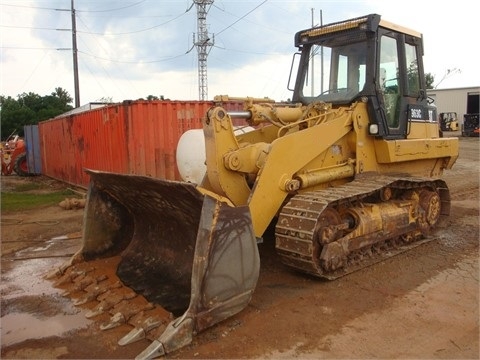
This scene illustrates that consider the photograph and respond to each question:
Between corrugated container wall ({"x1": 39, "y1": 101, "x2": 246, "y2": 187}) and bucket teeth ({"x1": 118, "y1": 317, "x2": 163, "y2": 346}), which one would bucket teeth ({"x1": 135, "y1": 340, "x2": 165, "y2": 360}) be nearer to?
bucket teeth ({"x1": 118, "y1": 317, "x2": 163, "y2": 346})

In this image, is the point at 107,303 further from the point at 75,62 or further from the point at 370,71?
the point at 75,62

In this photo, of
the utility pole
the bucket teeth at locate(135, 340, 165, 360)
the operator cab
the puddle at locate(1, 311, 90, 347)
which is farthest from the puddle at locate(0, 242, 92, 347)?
the utility pole

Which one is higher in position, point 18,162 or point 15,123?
point 15,123

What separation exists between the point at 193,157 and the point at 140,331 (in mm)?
4936

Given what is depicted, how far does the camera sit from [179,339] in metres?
3.65

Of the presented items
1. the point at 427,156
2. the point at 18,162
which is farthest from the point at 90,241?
the point at 18,162

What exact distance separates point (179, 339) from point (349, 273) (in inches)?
90.5

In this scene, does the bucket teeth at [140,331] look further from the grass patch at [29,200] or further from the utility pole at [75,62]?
the utility pole at [75,62]

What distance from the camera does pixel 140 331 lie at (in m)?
3.83

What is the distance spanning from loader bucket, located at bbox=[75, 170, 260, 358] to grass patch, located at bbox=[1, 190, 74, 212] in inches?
266

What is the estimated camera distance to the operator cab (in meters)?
5.96

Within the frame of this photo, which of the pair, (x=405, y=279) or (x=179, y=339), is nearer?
(x=179, y=339)

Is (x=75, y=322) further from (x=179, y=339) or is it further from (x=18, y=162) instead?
(x=18, y=162)

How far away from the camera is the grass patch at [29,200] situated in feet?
38.4
